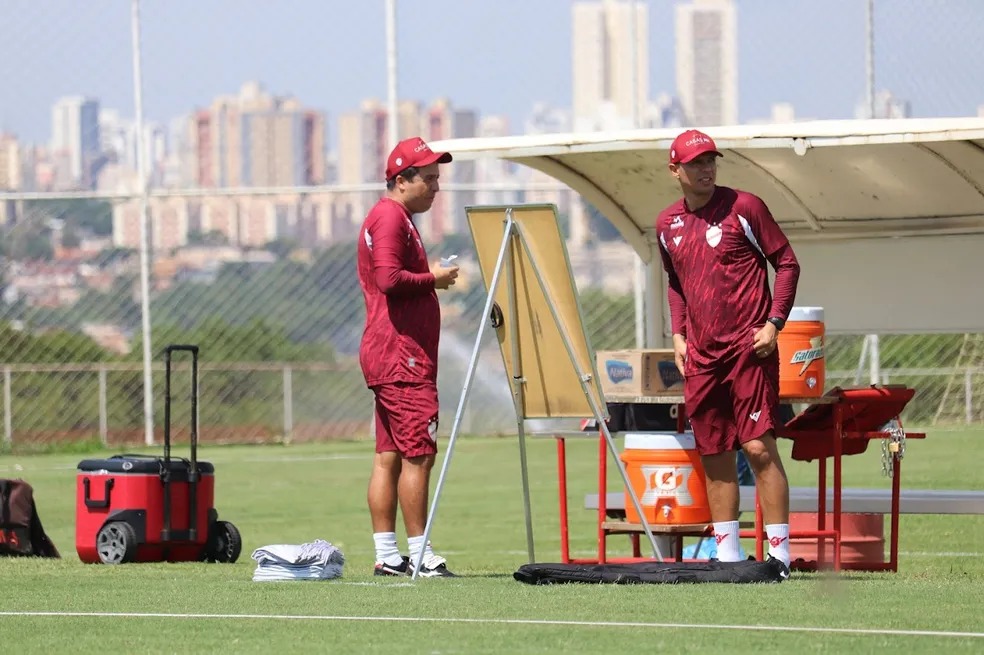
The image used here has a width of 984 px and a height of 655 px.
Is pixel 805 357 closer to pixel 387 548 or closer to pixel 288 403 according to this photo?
pixel 387 548

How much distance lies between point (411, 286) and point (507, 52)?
16178 millimetres

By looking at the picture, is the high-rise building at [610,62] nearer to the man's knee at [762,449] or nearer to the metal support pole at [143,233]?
the metal support pole at [143,233]

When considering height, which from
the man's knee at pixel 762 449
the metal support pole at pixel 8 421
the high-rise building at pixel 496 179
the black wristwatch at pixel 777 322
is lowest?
the metal support pole at pixel 8 421

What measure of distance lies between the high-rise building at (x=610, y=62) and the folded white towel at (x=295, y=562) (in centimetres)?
1546

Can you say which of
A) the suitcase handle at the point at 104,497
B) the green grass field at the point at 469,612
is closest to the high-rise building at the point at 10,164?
the green grass field at the point at 469,612

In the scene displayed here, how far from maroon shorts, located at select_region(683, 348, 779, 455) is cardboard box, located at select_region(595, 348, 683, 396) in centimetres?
136

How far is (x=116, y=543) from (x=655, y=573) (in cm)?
350

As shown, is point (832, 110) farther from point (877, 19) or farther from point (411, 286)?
point (411, 286)

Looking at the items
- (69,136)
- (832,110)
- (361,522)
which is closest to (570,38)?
(832,110)

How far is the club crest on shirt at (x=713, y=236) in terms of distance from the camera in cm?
782

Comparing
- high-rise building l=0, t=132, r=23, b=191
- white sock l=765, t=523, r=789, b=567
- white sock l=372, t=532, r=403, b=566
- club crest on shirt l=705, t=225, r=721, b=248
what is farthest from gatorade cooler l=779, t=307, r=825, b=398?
high-rise building l=0, t=132, r=23, b=191

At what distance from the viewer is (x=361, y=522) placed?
14.1 m

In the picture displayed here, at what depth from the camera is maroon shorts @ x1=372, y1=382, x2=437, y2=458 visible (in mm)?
8242

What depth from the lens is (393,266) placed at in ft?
26.6
